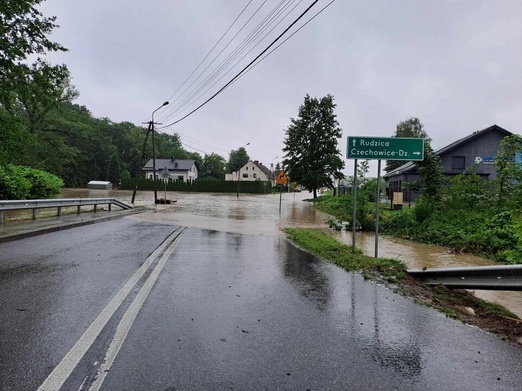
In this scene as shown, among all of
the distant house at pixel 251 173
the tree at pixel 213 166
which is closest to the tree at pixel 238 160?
the tree at pixel 213 166

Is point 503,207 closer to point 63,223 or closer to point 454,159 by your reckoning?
point 63,223

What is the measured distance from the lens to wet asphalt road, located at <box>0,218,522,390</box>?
117 inches

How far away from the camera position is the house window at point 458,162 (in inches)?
1303

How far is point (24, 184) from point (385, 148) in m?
19.4

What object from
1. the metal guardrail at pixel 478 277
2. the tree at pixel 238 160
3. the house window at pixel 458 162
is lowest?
the metal guardrail at pixel 478 277

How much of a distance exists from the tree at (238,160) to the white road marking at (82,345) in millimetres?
116558

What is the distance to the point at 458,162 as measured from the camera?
109 ft

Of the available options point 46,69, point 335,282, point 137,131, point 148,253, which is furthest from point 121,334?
point 137,131

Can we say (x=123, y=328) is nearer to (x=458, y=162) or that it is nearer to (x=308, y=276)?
(x=308, y=276)

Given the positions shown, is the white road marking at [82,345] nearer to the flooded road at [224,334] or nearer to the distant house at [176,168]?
the flooded road at [224,334]

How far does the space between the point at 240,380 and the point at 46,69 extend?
14.1 metres

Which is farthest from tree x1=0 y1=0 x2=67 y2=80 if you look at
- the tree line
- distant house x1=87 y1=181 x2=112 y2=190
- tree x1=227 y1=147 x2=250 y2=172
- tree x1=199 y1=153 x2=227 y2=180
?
tree x1=227 y1=147 x2=250 y2=172

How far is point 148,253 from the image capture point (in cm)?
838

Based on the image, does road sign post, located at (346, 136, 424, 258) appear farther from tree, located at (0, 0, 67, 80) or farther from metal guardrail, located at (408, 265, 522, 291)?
tree, located at (0, 0, 67, 80)
